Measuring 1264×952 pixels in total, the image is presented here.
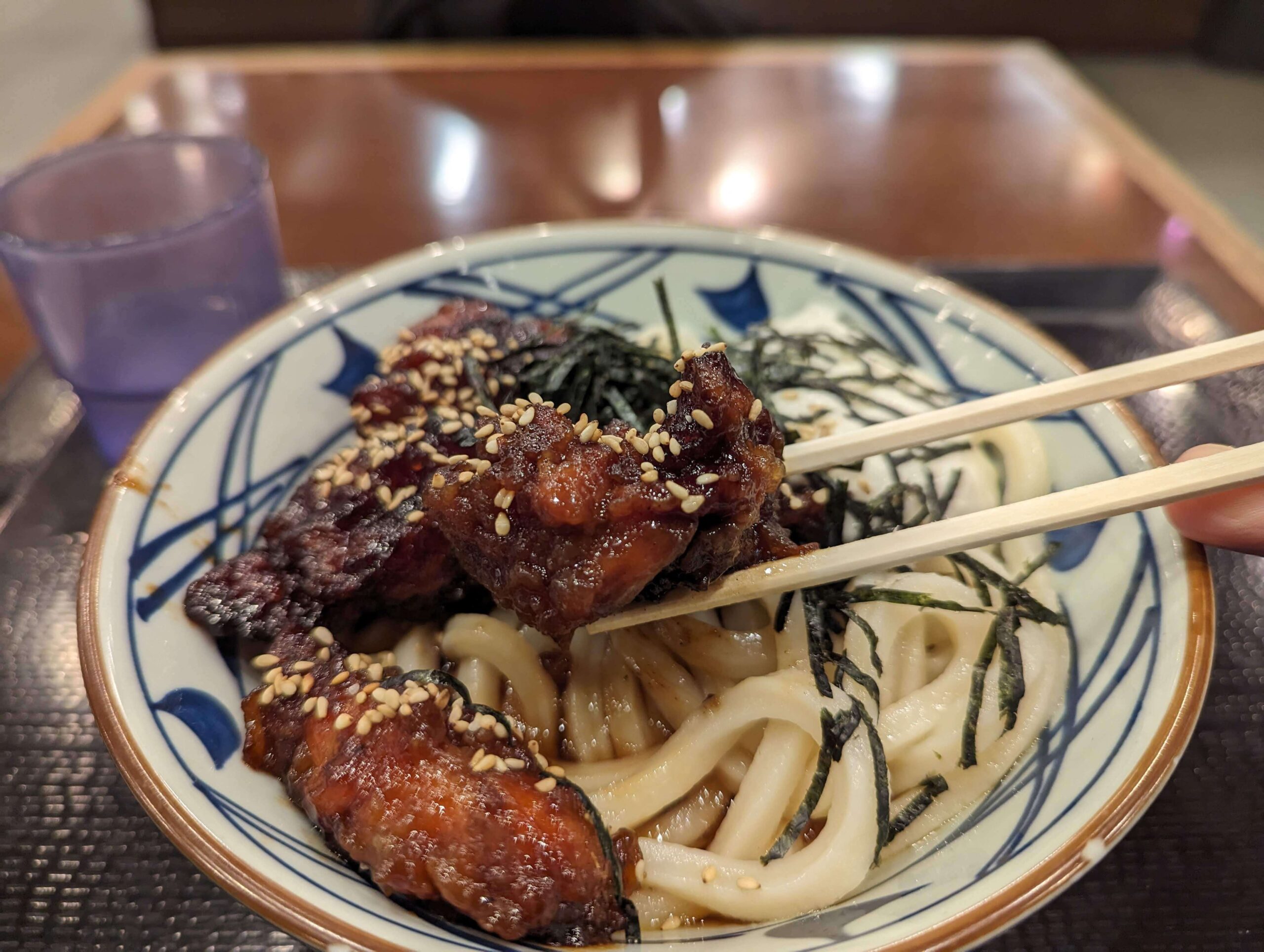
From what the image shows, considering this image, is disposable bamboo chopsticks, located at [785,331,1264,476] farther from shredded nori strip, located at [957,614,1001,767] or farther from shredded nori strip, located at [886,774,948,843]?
shredded nori strip, located at [886,774,948,843]

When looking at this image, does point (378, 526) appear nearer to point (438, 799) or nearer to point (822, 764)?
point (438, 799)

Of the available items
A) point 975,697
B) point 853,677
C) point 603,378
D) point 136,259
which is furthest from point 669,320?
point 136,259

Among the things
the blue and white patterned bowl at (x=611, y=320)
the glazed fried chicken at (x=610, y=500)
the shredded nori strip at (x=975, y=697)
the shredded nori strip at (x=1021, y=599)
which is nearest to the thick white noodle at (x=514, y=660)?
the glazed fried chicken at (x=610, y=500)

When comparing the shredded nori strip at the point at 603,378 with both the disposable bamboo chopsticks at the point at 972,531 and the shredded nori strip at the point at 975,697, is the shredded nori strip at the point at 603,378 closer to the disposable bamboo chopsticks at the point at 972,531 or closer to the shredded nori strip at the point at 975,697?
the disposable bamboo chopsticks at the point at 972,531

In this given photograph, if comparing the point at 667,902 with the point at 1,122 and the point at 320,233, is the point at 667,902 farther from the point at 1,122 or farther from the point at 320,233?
the point at 1,122

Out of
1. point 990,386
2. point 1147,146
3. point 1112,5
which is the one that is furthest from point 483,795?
point 1112,5

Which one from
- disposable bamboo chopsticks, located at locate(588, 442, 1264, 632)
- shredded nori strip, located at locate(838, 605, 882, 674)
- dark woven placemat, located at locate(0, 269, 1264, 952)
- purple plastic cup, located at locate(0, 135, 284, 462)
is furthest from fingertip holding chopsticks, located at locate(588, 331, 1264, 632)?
purple plastic cup, located at locate(0, 135, 284, 462)
